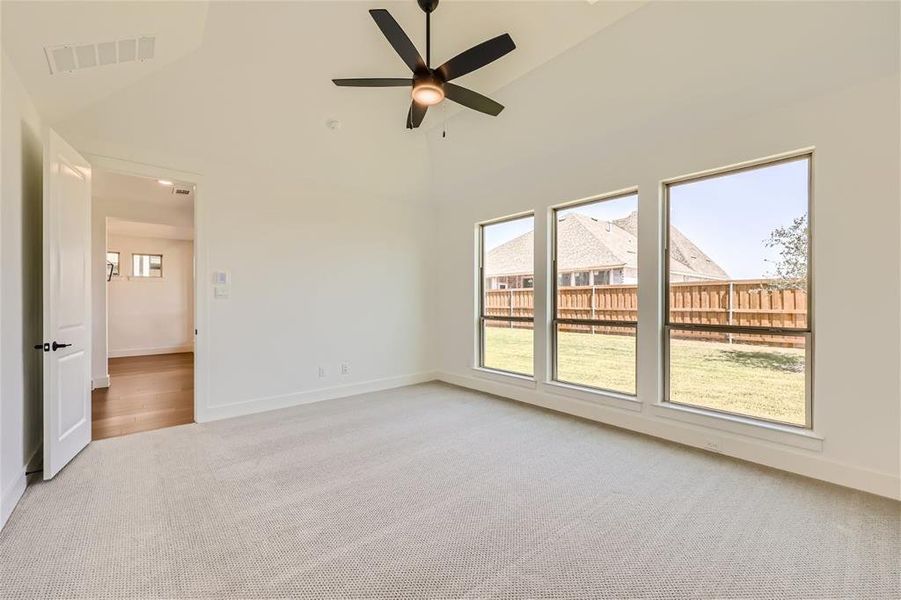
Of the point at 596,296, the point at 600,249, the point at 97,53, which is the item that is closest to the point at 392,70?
the point at 97,53

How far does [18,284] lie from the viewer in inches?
100

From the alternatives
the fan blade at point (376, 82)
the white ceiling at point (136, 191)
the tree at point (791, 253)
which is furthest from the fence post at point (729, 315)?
the white ceiling at point (136, 191)

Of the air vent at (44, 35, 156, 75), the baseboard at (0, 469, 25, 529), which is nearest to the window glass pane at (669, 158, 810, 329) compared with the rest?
the air vent at (44, 35, 156, 75)

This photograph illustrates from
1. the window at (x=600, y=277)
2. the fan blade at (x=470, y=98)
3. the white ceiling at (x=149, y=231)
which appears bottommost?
the window at (x=600, y=277)

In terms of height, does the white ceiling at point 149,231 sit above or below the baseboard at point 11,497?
above

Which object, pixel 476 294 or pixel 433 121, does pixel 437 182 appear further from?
pixel 476 294

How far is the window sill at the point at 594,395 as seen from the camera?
3.77 m

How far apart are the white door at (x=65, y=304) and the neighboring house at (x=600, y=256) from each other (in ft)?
14.1

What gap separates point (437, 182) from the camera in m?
5.57

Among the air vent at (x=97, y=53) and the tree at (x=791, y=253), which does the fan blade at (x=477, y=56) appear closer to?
the air vent at (x=97, y=53)

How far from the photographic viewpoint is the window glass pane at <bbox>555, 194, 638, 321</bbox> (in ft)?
13.0

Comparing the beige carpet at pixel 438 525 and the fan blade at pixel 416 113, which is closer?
the beige carpet at pixel 438 525

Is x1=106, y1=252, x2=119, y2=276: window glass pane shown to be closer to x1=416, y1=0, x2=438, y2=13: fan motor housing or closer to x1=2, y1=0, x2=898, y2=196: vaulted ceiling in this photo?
x1=2, y1=0, x2=898, y2=196: vaulted ceiling

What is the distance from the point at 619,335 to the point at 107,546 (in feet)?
13.6
